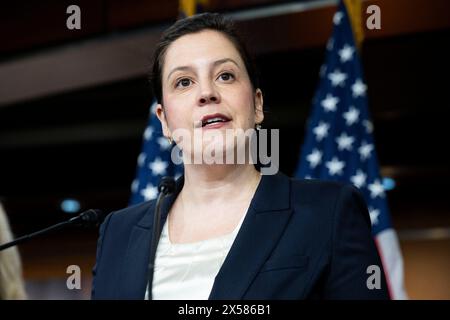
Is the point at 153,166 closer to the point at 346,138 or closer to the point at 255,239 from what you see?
the point at 346,138

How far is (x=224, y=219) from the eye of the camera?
58.1 inches

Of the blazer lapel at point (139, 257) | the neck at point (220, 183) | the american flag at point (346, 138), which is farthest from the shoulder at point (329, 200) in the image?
the american flag at point (346, 138)

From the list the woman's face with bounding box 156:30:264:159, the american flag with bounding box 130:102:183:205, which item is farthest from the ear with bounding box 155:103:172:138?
the american flag with bounding box 130:102:183:205

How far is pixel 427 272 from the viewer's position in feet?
18.5

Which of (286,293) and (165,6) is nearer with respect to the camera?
(286,293)

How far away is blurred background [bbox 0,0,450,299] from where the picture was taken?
4.05 metres

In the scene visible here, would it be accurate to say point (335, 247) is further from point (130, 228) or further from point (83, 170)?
point (83, 170)

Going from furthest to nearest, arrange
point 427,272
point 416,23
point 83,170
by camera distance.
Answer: point 83,170 < point 427,272 < point 416,23

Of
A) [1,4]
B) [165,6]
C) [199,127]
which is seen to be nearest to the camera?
[199,127]

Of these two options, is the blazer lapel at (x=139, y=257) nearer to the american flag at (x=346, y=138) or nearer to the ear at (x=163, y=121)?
the ear at (x=163, y=121)

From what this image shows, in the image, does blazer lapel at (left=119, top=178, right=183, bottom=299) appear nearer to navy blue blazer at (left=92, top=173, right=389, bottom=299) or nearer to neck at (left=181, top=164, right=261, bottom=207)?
navy blue blazer at (left=92, top=173, right=389, bottom=299)
